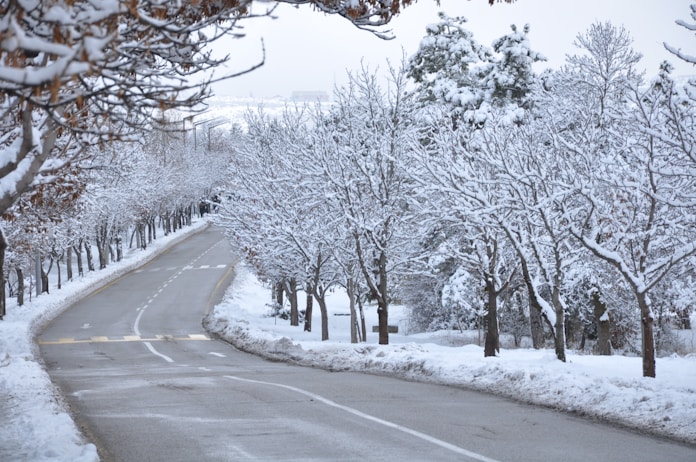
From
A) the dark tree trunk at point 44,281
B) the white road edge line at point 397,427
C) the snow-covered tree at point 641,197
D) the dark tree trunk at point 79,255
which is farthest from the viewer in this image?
the dark tree trunk at point 79,255

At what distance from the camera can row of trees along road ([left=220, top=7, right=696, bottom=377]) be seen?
1405 cm

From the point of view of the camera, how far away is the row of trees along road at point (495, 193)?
553 inches

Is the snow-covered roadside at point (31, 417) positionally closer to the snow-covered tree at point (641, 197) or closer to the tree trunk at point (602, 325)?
the snow-covered tree at point (641, 197)

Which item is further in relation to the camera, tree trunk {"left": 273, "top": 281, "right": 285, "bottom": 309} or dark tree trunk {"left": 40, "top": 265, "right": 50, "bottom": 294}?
dark tree trunk {"left": 40, "top": 265, "right": 50, "bottom": 294}

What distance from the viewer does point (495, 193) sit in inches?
742

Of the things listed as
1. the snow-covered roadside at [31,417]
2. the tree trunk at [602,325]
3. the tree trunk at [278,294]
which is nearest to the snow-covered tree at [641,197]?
the snow-covered roadside at [31,417]

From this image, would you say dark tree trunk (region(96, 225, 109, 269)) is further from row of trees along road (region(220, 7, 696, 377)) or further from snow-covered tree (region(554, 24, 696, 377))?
snow-covered tree (region(554, 24, 696, 377))

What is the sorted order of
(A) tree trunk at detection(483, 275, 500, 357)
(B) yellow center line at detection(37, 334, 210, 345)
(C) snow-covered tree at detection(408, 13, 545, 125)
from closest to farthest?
(A) tree trunk at detection(483, 275, 500, 357)
(B) yellow center line at detection(37, 334, 210, 345)
(C) snow-covered tree at detection(408, 13, 545, 125)

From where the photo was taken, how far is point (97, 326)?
35.7m

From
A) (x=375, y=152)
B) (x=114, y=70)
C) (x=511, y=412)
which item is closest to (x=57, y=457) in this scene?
(x=114, y=70)

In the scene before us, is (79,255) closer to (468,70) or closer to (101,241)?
(101,241)

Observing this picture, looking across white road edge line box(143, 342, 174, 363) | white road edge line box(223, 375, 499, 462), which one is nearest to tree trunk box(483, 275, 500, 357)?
white road edge line box(143, 342, 174, 363)

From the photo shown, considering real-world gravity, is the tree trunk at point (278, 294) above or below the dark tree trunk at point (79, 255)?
below

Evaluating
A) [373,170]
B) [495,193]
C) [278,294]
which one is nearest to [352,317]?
[373,170]
